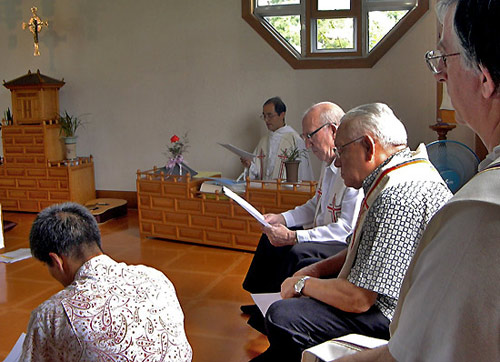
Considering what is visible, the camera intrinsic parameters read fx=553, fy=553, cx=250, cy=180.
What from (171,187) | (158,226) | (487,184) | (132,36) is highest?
(132,36)

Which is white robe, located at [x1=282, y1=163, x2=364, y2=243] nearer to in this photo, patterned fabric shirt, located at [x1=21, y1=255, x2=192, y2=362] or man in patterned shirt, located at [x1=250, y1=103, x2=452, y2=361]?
man in patterned shirt, located at [x1=250, y1=103, x2=452, y2=361]

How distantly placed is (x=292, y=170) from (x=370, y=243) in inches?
118

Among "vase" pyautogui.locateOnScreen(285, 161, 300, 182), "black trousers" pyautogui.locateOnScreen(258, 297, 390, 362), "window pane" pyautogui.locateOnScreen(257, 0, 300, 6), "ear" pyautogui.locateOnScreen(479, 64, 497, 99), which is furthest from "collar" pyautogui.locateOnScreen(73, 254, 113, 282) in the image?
"window pane" pyautogui.locateOnScreen(257, 0, 300, 6)

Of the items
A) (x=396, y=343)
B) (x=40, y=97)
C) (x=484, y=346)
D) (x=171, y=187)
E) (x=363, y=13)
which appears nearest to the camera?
(x=484, y=346)

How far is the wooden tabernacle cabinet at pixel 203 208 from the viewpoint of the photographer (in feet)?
15.9

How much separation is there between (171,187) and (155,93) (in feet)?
6.28

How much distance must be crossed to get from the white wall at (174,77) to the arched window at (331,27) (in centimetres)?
11

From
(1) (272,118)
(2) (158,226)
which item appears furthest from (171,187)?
(1) (272,118)

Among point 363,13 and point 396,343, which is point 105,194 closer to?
point 363,13

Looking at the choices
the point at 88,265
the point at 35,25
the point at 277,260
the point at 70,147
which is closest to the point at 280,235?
the point at 277,260

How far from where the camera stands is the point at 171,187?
5.45 metres

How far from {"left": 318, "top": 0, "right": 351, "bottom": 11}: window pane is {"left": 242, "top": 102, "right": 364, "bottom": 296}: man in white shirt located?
10.3 ft

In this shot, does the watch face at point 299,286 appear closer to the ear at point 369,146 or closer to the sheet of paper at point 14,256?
the ear at point 369,146

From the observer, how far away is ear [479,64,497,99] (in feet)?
2.62
